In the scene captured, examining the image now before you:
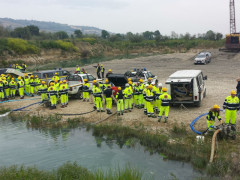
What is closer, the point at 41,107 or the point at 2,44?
the point at 41,107

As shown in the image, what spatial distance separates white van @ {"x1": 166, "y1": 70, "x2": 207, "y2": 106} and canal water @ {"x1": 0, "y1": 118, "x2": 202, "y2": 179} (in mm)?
4342

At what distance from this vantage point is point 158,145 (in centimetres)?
966

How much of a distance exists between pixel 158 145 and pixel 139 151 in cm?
80

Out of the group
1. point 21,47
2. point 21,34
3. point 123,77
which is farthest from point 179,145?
point 21,34

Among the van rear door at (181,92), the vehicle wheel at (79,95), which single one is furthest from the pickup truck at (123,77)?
the van rear door at (181,92)

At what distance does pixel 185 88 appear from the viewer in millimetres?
13375

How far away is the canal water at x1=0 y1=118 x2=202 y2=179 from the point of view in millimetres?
8234

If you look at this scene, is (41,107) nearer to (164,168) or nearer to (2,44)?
(164,168)

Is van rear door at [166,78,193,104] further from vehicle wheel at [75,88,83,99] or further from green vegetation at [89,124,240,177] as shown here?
vehicle wheel at [75,88,83,99]

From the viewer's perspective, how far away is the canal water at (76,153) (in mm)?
8234

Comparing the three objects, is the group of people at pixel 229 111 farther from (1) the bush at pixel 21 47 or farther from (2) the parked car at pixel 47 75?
(1) the bush at pixel 21 47

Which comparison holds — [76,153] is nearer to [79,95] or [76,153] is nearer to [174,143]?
[174,143]

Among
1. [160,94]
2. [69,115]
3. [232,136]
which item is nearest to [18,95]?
[69,115]

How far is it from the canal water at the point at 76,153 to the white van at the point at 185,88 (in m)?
4.34
